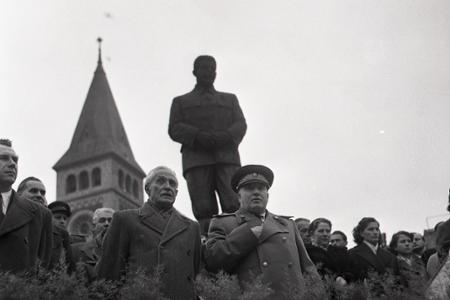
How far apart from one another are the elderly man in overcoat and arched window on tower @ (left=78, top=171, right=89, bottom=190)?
2835 inches

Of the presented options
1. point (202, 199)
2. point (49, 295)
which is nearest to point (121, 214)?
point (49, 295)

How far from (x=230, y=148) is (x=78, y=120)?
239 feet

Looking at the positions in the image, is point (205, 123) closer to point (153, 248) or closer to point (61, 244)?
point (61, 244)

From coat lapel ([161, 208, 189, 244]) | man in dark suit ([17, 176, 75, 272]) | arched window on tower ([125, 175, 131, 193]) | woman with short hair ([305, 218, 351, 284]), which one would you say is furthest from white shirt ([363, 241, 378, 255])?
arched window on tower ([125, 175, 131, 193])

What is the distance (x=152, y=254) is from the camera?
6383mm

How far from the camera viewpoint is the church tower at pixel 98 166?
75.9 meters

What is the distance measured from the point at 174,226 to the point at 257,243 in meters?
0.70

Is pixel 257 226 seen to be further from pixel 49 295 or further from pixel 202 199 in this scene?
pixel 202 199

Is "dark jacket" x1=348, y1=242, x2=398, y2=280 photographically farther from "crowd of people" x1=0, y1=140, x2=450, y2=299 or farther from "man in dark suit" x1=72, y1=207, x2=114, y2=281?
"man in dark suit" x1=72, y1=207, x2=114, y2=281

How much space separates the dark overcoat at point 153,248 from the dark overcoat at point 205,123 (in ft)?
10.0

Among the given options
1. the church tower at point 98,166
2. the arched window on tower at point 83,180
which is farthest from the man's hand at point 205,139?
the arched window on tower at point 83,180

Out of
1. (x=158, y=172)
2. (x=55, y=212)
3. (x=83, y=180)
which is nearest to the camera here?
(x=158, y=172)

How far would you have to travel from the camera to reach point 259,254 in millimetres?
6367

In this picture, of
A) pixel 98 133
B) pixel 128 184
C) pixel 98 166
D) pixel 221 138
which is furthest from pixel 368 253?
pixel 128 184
